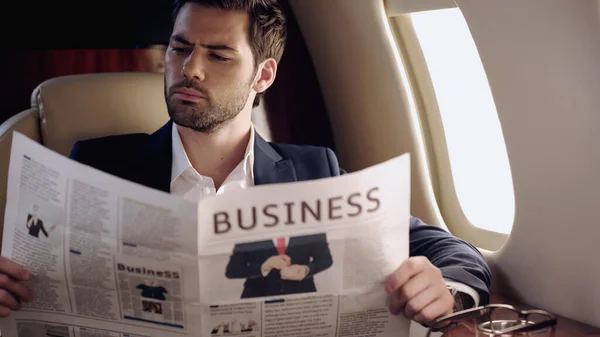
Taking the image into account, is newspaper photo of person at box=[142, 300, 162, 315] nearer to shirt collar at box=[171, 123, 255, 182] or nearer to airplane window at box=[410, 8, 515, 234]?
shirt collar at box=[171, 123, 255, 182]

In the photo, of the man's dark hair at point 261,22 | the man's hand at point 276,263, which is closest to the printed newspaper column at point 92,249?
the man's hand at point 276,263

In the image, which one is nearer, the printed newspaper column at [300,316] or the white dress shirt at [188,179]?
the printed newspaper column at [300,316]

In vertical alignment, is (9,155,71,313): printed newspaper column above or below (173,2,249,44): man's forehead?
below

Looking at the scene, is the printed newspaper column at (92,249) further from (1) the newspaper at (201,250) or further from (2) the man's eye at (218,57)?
(2) the man's eye at (218,57)

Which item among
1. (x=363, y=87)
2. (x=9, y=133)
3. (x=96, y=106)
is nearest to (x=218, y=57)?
(x=96, y=106)

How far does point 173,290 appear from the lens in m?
1.16

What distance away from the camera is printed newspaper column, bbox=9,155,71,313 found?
1168 mm

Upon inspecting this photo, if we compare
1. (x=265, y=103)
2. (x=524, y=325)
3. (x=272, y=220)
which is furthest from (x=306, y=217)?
(x=265, y=103)

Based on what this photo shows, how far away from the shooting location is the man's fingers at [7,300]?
48.6 inches

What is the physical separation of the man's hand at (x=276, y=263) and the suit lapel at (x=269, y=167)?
0.65 meters

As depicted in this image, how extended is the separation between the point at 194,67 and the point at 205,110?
0.10m

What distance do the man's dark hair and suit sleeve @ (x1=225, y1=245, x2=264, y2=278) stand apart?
32.6 inches

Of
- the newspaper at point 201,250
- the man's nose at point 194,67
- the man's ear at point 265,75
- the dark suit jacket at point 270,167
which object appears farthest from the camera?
the man's ear at point 265,75

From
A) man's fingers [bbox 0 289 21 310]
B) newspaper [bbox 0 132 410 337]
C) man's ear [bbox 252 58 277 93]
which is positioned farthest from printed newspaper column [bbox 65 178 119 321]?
man's ear [bbox 252 58 277 93]
